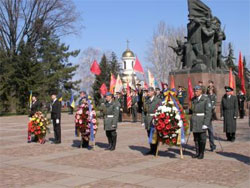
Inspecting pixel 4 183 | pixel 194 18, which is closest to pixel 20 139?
pixel 4 183

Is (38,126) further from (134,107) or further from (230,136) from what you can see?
(134,107)

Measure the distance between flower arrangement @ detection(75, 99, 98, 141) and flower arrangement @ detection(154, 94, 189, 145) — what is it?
8.66ft

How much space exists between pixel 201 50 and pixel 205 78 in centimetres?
205

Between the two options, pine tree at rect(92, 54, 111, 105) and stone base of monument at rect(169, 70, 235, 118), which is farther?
pine tree at rect(92, 54, 111, 105)

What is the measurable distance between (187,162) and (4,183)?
13.8 feet

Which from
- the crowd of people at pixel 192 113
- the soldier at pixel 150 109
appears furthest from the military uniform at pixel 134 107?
the soldier at pixel 150 109

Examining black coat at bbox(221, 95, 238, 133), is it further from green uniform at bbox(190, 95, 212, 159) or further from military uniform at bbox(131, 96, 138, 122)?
military uniform at bbox(131, 96, 138, 122)

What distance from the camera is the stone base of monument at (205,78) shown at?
21.3 meters

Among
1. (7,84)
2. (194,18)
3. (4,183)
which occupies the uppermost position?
(194,18)

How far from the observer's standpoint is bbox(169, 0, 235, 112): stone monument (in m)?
21.8

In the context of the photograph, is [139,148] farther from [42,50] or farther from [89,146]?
[42,50]

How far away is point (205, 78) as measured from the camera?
2125 centimetres

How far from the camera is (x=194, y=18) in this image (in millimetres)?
22609

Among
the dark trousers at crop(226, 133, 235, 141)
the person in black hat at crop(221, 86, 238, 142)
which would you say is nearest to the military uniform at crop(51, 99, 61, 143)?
the person in black hat at crop(221, 86, 238, 142)
